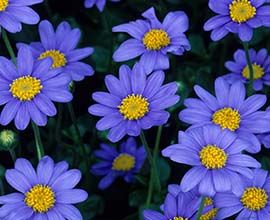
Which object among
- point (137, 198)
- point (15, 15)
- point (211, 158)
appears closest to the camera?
point (211, 158)

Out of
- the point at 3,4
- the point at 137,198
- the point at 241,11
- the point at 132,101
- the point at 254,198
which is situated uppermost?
the point at 3,4

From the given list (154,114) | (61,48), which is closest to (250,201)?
(154,114)

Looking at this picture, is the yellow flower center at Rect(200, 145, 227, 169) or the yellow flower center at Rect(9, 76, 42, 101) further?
the yellow flower center at Rect(9, 76, 42, 101)

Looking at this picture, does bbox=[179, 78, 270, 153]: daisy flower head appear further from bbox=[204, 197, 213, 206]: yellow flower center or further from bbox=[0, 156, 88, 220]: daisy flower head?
bbox=[0, 156, 88, 220]: daisy flower head

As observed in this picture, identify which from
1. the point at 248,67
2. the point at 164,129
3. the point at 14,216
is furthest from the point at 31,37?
the point at 14,216

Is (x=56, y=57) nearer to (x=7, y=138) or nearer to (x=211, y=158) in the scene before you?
(x=7, y=138)

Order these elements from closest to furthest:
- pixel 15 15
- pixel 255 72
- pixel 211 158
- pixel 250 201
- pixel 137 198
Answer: pixel 211 158 → pixel 250 201 → pixel 15 15 → pixel 137 198 → pixel 255 72

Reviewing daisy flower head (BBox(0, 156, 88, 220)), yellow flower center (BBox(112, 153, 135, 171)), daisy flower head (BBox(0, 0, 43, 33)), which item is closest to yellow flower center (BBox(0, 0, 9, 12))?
daisy flower head (BBox(0, 0, 43, 33))

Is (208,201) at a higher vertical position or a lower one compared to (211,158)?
lower
